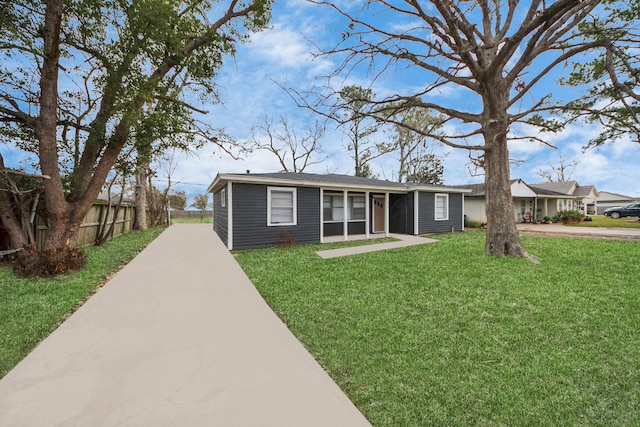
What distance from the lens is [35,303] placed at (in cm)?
413

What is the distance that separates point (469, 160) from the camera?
6961 millimetres

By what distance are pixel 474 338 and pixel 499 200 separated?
226 inches

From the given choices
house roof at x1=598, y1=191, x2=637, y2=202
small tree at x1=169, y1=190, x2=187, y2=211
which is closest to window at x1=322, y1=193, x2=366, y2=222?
small tree at x1=169, y1=190, x2=187, y2=211

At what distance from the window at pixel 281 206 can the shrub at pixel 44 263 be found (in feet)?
17.4

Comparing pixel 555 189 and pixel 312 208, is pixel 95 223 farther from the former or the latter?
pixel 555 189

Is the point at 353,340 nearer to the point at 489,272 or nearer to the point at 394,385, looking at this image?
the point at 394,385

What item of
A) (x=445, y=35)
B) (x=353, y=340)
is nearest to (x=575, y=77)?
(x=445, y=35)

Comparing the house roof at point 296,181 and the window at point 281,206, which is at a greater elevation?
the house roof at point 296,181

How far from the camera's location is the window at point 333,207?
486 inches

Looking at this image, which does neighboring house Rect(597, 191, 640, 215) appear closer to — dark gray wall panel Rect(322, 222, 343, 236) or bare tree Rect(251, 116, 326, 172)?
bare tree Rect(251, 116, 326, 172)

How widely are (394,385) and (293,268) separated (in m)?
4.41

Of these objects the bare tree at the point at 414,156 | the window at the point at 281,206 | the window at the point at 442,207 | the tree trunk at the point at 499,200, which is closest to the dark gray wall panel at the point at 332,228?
the window at the point at 281,206

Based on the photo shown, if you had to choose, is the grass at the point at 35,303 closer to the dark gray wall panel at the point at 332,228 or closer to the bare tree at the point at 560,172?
the dark gray wall panel at the point at 332,228

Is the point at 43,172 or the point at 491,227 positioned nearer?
the point at 43,172
